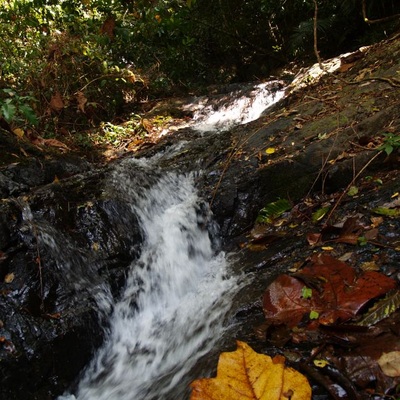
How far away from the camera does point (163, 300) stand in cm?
337

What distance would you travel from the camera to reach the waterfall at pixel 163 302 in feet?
7.88

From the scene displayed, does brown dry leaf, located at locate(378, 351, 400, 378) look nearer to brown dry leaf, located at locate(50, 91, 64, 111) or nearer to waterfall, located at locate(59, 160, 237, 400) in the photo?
waterfall, located at locate(59, 160, 237, 400)

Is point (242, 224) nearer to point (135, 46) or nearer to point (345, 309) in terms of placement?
point (345, 309)

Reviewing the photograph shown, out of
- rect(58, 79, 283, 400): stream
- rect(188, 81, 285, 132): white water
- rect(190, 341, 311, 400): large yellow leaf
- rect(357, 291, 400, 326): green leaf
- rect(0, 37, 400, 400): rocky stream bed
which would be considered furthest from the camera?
rect(188, 81, 285, 132): white water

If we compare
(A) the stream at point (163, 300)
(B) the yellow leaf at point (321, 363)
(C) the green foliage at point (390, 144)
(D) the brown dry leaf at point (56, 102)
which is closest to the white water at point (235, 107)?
(D) the brown dry leaf at point (56, 102)

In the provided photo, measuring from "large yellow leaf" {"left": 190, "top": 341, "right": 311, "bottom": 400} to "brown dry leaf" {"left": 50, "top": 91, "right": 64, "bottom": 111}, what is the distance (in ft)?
22.5

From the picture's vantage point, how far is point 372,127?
373 cm

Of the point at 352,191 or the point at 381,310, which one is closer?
the point at 381,310

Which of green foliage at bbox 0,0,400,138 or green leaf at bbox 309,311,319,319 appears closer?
green leaf at bbox 309,311,319,319

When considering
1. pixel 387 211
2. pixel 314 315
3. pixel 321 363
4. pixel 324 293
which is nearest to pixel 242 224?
pixel 387 211

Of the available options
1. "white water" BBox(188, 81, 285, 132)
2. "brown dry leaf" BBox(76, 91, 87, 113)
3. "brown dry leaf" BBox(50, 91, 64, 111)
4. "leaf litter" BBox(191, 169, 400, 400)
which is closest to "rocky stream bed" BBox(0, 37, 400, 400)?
"leaf litter" BBox(191, 169, 400, 400)

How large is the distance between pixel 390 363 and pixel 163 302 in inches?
92.1

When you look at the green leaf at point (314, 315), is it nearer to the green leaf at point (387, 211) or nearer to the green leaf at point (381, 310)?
the green leaf at point (381, 310)

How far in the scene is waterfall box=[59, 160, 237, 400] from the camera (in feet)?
7.88
